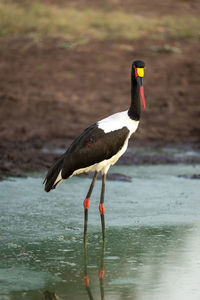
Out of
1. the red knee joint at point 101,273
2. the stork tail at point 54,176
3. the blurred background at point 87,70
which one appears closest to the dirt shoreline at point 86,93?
the blurred background at point 87,70

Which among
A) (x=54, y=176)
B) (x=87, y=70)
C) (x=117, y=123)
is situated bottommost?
(x=87, y=70)

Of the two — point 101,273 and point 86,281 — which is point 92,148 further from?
point 86,281

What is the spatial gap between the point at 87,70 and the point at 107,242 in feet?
27.9

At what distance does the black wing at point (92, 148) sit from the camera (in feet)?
20.2

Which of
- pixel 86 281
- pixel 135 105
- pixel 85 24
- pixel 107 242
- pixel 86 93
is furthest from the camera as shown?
pixel 85 24

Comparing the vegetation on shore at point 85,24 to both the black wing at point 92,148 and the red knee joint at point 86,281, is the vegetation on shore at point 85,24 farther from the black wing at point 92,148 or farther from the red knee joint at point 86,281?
the red knee joint at point 86,281

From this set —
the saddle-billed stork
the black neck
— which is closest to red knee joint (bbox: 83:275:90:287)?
the saddle-billed stork

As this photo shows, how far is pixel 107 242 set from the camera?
5945mm

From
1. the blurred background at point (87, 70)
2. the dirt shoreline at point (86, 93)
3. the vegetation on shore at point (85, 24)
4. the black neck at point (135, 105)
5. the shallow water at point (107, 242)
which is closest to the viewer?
the shallow water at point (107, 242)

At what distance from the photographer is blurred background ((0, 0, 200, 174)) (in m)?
12.1

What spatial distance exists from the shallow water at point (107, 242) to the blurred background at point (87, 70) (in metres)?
1.68

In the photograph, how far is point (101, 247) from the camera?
229 inches

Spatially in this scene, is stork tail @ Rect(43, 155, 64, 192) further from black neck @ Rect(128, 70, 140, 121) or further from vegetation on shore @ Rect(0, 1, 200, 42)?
vegetation on shore @ Rect(0, 1, 200, 42)

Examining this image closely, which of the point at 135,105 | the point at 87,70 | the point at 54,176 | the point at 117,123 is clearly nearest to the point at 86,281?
the point at 54,176
